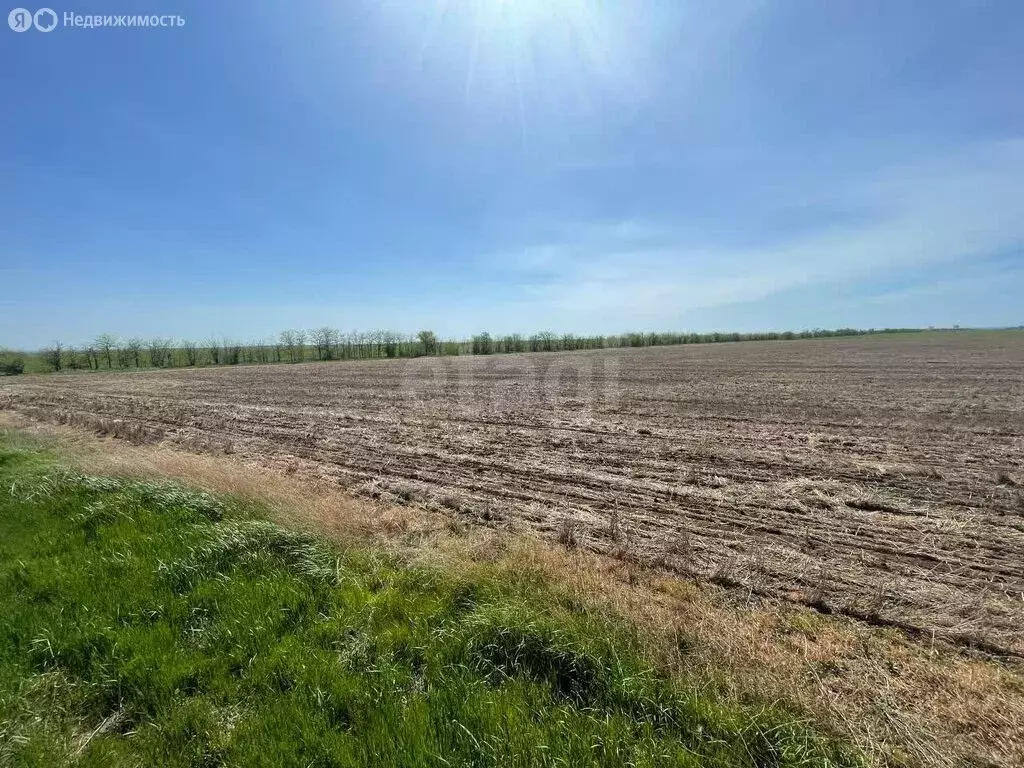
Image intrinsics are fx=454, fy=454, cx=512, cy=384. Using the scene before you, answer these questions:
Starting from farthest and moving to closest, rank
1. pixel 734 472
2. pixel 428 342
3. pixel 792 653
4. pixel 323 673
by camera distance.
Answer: pixel 428 342
pixel 734 472
pixel 792 653
pixel 323 673

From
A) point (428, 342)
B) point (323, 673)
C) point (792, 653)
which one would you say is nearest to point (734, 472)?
point (792, 653)

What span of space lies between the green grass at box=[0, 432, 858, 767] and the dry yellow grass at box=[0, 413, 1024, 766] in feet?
1.03

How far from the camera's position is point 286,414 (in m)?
19.9

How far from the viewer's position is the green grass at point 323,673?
2.76m

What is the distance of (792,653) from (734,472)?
20.9 feet

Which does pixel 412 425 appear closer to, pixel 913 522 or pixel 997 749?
pixel 913 522

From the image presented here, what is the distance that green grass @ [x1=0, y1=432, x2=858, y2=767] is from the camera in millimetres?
2758

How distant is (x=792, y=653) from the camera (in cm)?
381

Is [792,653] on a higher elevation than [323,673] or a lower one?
lower

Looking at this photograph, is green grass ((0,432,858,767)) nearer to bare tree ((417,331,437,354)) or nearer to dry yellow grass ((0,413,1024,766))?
dry yellow grass ((0,413,1024,766))

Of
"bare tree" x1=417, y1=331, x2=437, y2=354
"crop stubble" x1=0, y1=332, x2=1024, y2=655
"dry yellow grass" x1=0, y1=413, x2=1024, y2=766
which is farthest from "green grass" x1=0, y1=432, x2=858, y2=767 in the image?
"bare tree" x1=417, y1=331, x2=437, y2=354

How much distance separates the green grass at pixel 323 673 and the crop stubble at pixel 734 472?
108 inches

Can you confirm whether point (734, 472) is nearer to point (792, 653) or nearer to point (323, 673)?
point (792, 653)

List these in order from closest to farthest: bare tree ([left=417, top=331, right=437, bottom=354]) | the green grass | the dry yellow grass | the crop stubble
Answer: the green grass, the dry yellow grass, the crop stubble, bare tree ([left=417, top=331, right=437, bottom=354])
